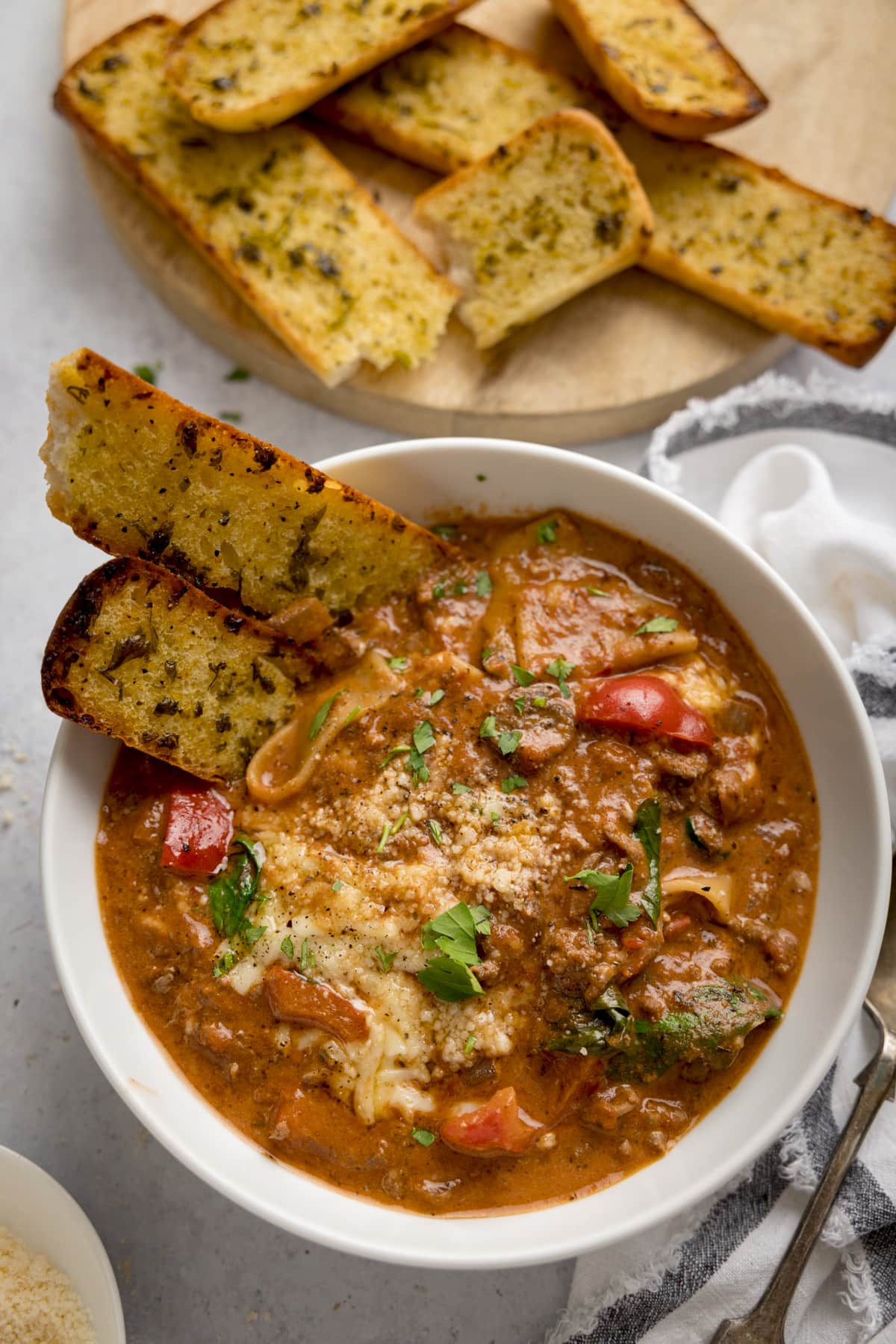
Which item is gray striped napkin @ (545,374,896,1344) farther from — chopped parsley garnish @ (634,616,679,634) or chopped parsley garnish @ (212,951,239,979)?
chopped parsley garnish @ (212,951,239,979)

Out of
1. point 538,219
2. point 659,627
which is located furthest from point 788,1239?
point 538,219

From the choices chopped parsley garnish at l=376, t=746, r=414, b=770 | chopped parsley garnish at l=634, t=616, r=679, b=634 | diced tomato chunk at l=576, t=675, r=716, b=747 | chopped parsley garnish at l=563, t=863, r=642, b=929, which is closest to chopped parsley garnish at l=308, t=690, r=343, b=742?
chopped parsley garnish at l=376, t=746, r=414, b=770

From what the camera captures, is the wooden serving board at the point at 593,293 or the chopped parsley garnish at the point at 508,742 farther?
the wooden serving board at the point at 593,293

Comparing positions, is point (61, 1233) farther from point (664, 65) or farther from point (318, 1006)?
point (664, 65)

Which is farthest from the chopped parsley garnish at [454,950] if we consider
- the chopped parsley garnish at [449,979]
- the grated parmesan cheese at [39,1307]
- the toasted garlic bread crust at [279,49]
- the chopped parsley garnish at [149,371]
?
the toasted garlic bread crust at [279,49]

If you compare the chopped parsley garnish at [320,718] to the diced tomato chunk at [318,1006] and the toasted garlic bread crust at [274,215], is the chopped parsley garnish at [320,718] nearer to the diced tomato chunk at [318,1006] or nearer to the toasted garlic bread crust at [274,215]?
the diced tomato chunk at [318,1006]

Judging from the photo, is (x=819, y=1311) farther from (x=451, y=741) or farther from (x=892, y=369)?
(x=892, y=369)
